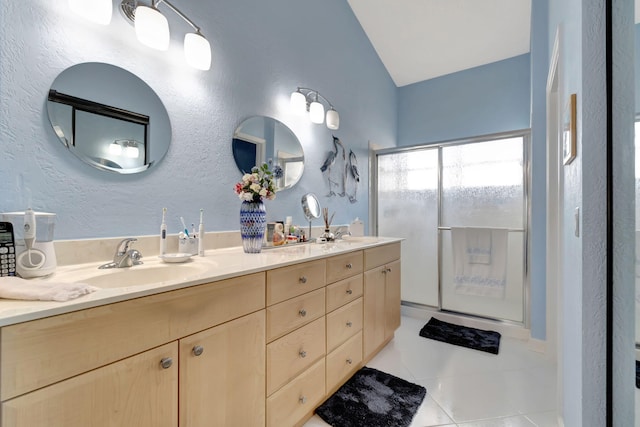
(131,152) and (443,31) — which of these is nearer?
(131,152)

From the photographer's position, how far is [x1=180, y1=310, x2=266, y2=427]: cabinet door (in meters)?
0.87

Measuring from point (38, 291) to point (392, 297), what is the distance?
2.04m

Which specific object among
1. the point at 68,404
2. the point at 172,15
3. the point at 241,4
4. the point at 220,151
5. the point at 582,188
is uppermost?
the point at 241,4

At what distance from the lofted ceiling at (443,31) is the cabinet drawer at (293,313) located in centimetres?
289

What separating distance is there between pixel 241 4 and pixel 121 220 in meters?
1.48

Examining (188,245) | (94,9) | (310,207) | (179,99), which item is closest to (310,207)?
(310,207)

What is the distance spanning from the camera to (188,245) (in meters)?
1.37

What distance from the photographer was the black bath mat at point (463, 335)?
7.36 ft

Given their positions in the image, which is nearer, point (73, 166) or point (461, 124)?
point (73, 166)

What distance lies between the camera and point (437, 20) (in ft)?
9.21

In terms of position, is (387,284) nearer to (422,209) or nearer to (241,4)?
(422,209)

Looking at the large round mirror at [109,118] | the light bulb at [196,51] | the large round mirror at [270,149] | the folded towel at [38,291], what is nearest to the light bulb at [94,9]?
the large round mirror at [109,118]

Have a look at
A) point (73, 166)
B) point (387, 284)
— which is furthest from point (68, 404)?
point (387, 284)

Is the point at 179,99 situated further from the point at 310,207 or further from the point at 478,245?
the point at 478,245
